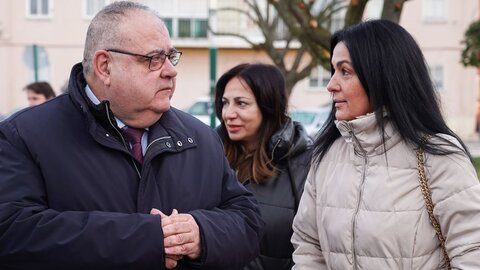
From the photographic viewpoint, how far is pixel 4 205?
100 inches

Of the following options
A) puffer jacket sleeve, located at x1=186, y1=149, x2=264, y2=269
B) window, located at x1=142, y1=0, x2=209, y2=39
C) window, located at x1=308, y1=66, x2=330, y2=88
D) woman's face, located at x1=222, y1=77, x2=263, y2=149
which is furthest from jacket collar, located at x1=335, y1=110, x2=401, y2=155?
window, located at x1=142, y1=0, x2=209, y2=39

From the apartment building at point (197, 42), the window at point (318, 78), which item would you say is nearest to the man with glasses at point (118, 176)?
the apartment building at point (197, 42)

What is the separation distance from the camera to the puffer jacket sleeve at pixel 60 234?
253cm

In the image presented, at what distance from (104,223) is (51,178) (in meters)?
0.27

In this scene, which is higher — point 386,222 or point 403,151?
point 403,151

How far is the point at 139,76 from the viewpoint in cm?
282

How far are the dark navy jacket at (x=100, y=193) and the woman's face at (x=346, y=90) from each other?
55 centimetres

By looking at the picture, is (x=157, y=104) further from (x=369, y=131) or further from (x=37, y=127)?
(x=369, y=131)

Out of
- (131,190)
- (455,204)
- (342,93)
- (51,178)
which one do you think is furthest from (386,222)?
(51,178)

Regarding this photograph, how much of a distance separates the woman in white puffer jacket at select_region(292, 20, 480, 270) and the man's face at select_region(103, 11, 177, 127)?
28.8 inches

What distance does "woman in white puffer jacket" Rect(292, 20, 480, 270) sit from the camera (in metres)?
2.76

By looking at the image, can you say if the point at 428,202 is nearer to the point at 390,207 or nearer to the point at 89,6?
the point at 390,207

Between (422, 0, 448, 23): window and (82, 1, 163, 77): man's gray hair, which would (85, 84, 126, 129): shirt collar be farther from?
(422, 0, 448, 23): window

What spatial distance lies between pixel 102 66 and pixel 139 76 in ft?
0.50
